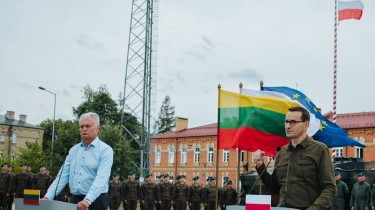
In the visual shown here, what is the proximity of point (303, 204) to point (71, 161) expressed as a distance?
276 centimetres

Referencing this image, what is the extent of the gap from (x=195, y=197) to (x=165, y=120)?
6813cm

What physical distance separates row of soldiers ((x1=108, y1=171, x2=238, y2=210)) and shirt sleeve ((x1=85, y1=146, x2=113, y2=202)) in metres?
20.4

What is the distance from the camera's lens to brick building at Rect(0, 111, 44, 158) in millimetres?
90000

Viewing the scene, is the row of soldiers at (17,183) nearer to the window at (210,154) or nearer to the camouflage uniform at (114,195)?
the camouflage uniform at (114,195)

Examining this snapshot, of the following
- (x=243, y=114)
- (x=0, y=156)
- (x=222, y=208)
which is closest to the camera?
(x=243, y=114)

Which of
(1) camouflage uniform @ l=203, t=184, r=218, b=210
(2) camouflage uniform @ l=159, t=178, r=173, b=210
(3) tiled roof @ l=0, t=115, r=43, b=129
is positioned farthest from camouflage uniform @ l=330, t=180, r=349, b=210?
(3) tiled roof @ l=0, t=115, r=43, b=129

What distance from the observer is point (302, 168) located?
5.94 metres

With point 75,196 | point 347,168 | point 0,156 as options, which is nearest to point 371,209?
point 347,168

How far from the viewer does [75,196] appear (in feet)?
23.9

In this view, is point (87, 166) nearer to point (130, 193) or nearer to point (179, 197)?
point (130, 193)

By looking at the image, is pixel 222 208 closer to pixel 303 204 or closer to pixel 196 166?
pixel 303 204

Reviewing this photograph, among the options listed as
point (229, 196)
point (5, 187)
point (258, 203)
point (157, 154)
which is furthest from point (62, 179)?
point (157, 154)

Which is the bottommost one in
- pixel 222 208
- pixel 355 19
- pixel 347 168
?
pixel 222 208

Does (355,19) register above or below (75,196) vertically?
above
